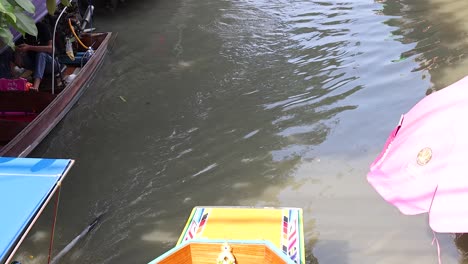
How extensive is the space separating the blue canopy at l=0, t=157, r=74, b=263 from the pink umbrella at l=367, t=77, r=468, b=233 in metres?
2.52

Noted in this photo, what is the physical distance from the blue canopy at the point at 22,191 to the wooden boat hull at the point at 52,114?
108 inches

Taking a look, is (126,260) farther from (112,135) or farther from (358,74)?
(358,74)

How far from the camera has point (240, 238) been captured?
3961mm

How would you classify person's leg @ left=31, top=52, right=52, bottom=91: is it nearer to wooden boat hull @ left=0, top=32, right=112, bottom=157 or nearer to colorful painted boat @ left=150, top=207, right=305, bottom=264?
wooden boat hull @ left=0, top=32, right=112, bottom=157

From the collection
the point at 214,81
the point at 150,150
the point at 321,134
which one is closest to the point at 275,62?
the point at 214,81

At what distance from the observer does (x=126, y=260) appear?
5.12 m

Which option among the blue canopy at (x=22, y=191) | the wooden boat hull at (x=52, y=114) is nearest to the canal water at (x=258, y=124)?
the wooden boat hull at (x=52, y=114)

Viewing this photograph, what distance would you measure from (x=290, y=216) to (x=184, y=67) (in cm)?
612

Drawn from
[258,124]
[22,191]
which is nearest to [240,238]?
[22,191]

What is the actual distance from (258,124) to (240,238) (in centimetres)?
359

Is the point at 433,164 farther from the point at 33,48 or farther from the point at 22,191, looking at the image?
the point at 33,48

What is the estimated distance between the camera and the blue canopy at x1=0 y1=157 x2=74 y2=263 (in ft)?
9.98

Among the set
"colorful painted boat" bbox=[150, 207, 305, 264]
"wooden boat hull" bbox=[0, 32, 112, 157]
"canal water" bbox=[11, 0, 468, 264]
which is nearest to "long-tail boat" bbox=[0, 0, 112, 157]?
"wooden boat hull" bbox=[0, 32, 112, 157]

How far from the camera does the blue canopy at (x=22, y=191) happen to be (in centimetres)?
304
